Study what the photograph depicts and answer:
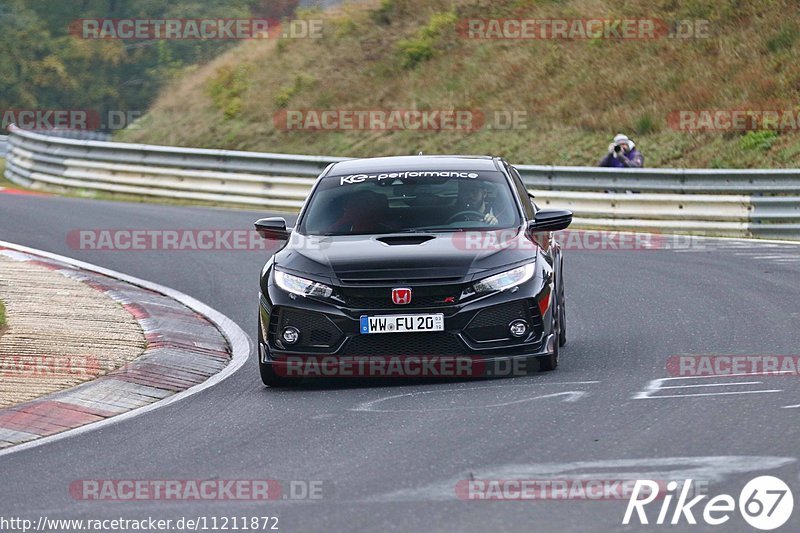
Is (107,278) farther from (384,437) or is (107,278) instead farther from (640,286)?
(384,437)

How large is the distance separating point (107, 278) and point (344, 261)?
7.00 m

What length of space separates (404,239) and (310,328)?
1007 mm

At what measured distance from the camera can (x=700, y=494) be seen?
19.9 feet

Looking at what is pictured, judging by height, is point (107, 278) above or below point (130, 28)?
below

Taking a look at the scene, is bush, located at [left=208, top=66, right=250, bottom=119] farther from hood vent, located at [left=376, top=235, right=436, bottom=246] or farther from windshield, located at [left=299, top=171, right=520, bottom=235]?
hood vent, located at [left=376, top=235, right=436, bottom=246]

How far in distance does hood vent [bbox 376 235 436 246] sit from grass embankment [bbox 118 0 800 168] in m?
15.2

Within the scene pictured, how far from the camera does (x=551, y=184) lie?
23.1m

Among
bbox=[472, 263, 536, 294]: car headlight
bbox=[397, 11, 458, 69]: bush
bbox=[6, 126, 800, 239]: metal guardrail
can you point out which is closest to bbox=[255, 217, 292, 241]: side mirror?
bbox=[472, 263, 536, 294]: car headlight

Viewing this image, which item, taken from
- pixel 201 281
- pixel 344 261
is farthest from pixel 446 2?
pixel 344 261

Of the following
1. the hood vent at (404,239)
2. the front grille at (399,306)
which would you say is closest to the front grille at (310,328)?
the front grille at (399,306)

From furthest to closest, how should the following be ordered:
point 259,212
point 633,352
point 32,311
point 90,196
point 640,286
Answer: point 90,196
point 259,212
point 640,286
point 32,311
point 633,352

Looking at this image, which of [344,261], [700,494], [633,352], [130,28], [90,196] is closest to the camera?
[700,494]

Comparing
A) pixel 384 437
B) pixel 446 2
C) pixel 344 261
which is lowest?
pixel 384 437

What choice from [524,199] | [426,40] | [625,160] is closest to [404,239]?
[524,199]
